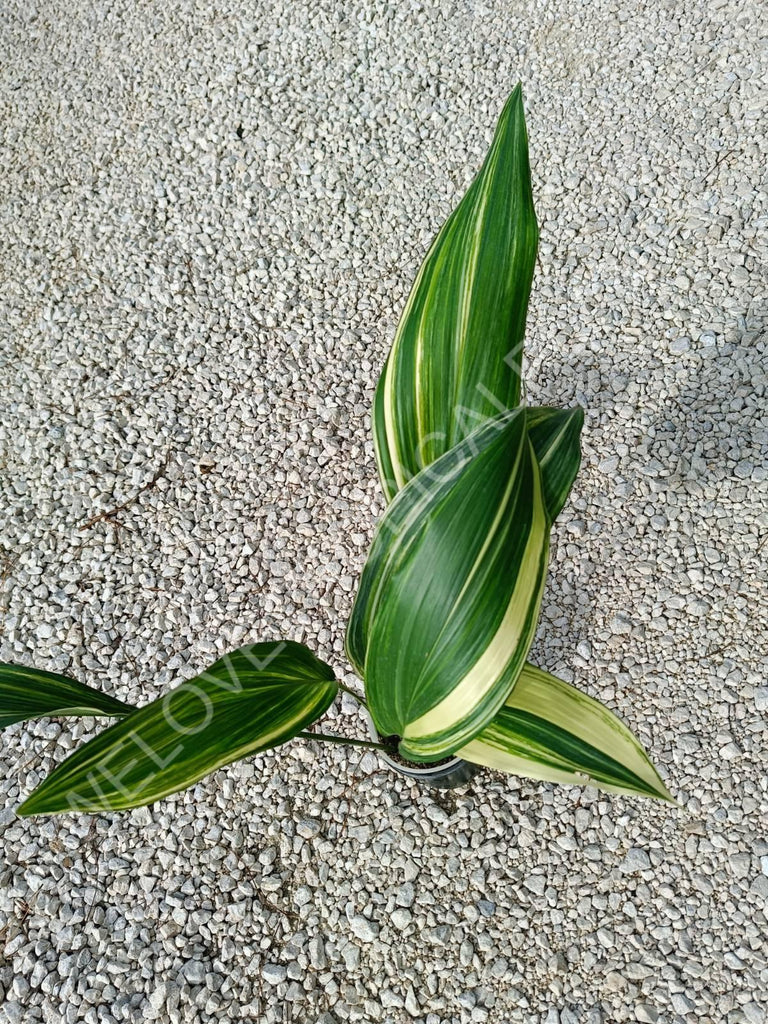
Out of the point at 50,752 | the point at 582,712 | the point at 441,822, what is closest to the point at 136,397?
the point at 50,752

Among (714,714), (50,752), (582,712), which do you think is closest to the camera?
(582,712)

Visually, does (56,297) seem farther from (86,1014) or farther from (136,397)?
(86,1014)

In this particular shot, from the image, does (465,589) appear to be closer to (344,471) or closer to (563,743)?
(563,743)

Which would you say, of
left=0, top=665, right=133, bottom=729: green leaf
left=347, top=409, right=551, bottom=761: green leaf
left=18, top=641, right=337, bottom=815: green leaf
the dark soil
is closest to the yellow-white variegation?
left=347, top=409, right=551, bottom=761: green leaf

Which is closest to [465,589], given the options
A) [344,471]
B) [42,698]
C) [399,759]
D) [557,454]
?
[557,454]

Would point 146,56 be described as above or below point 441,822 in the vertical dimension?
above
